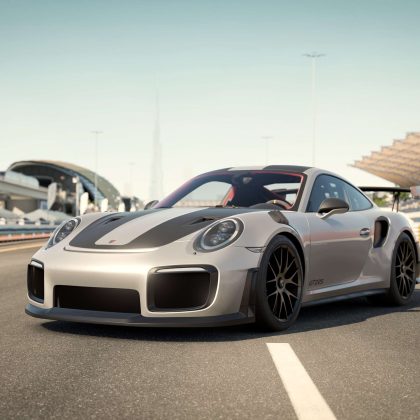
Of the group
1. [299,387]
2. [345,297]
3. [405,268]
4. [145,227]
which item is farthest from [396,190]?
[299,387]

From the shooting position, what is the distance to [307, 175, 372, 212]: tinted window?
6.35 metres

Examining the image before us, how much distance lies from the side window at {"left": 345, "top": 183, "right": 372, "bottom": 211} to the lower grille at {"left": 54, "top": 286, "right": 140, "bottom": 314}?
9.10 ft

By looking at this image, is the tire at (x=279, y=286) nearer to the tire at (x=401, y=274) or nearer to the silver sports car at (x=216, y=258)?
the silver sports car at (x=216, y=258)

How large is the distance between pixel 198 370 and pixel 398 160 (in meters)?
55.1

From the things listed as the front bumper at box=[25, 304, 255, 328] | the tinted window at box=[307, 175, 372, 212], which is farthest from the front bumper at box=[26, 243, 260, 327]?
the tinted window at box=[307, 175, 372, 212]

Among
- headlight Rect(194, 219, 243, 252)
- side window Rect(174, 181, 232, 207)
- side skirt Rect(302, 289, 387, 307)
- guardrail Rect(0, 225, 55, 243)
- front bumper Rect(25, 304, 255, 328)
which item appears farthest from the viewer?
guardrail Rect(0, 225, 55, 243)

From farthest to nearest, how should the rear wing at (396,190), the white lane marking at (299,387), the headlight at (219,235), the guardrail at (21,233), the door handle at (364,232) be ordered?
1. the guardrail at (21,233)
2. the rear wing at (396,190)
3. the door handle at (364,232)
4. the headlight at (219,235)
5. the white lane marking at (299,387)

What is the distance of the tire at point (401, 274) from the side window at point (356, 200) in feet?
1.57

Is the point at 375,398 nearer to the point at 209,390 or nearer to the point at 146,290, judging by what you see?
the point at 209,390

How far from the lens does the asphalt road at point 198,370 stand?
10.5ft

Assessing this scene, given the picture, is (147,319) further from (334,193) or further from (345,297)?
(334,193)

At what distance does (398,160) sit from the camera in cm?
5700

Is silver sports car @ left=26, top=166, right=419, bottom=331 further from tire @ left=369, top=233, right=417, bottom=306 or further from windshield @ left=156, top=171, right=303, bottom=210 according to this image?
tire @ left=369, top=233, right=417, bottom=306

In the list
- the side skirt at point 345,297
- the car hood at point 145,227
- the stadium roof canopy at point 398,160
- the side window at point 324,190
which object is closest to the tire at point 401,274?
the side skirt at point 345,297
